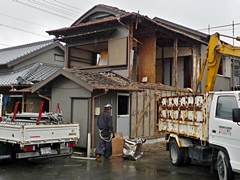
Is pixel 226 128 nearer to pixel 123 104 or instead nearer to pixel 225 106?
pixel 225 106

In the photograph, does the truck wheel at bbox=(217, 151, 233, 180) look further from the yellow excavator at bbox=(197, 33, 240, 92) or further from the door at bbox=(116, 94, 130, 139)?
the door at bbox=(116, 94, 130, 139)

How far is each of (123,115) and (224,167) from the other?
21.3ft

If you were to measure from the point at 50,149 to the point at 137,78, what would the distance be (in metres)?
8.17

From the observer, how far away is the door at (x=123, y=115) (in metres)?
12.7

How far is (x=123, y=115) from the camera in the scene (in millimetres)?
12867

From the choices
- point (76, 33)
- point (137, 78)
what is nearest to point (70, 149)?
point (137, 78)

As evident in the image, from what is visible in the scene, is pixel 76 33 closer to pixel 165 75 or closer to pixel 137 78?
pixel 137 78

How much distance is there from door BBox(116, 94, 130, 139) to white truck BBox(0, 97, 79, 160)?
3.34 metres

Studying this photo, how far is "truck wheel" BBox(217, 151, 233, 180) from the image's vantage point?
666 centimetres

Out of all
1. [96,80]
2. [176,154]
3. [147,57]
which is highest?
[147,57]

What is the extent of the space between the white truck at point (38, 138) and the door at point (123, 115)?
334 cm

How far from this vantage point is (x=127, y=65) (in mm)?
13820

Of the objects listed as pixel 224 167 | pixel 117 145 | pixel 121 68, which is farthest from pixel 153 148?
pixel 224 167

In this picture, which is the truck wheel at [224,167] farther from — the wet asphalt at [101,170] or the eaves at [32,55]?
the eaves at [32,55]
